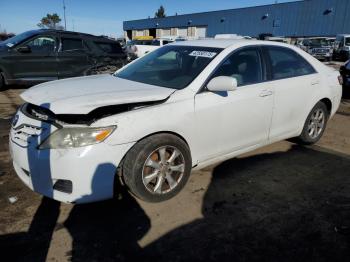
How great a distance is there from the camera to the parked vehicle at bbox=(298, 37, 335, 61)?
1153 inches

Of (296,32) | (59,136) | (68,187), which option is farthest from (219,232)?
(296,32)

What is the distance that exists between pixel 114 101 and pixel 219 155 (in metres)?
1.40

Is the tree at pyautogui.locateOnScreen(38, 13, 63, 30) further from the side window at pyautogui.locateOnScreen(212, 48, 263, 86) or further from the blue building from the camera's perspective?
the side window at pyautogui.locateOnScreen(212, 48, 263, 86)

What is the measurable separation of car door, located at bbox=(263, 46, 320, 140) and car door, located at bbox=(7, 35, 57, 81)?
706 centimetres

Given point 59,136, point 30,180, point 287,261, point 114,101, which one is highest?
point 114,101

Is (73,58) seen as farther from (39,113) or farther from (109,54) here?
(39,113)

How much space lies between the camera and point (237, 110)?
372 cm

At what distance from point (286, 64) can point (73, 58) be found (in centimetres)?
691

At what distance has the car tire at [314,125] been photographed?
4889mm

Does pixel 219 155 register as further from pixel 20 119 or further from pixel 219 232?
pixel 20 119

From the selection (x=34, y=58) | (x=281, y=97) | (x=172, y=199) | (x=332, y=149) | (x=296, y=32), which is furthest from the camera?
(x=296, y=32)

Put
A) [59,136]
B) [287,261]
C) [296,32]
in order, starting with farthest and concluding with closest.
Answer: [296,32]
[59,136]
[287,261]

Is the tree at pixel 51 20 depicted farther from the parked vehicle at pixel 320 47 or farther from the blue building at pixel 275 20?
the parked vehicle at pixel 320 47

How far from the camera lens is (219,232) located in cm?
293
